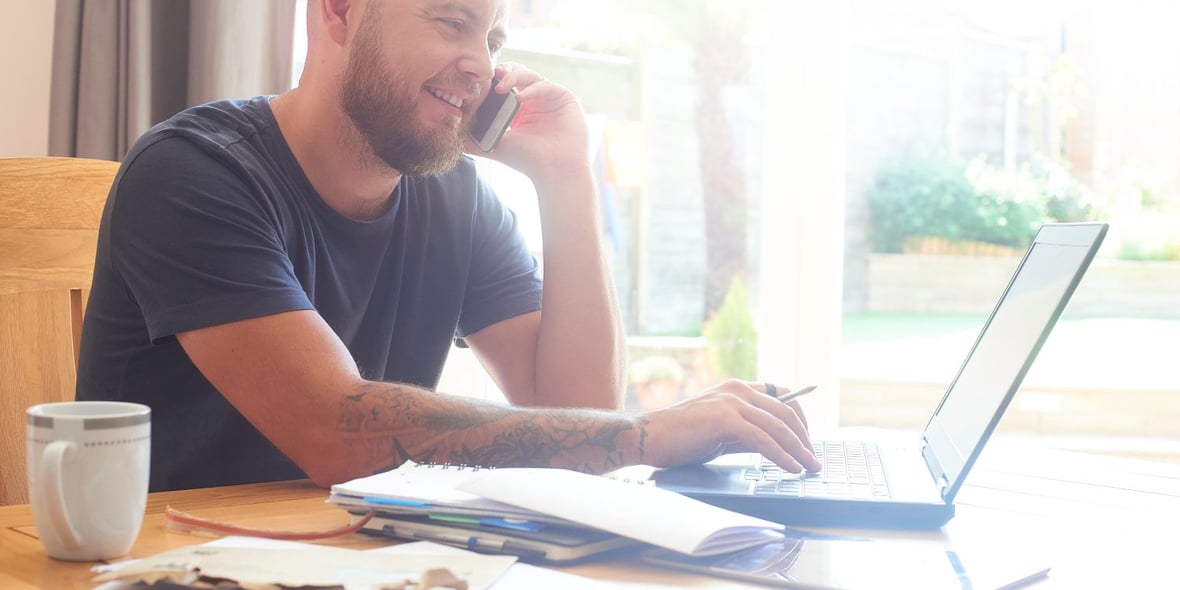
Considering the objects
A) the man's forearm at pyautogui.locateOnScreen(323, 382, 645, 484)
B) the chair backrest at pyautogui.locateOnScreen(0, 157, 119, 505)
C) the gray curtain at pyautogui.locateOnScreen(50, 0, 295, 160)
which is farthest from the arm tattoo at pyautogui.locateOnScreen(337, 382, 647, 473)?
the gray curtain at pyautogui.locateOnScreen(50, 0, 295, 160)

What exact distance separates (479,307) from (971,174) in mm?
2792

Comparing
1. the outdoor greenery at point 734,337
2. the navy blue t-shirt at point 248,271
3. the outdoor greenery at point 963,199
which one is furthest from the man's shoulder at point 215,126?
the outdoor greenery at point 963,199

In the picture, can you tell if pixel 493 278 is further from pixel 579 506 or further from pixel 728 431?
pixel 579 506

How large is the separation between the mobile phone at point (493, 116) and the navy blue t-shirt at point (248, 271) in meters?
0.07

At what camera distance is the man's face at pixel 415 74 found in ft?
4.53

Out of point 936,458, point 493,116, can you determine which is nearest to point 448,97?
point 493,116

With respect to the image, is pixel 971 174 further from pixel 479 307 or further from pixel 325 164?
pixel 325 164

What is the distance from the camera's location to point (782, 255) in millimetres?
2455

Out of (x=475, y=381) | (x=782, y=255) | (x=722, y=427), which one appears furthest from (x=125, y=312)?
(x=782, y=255)

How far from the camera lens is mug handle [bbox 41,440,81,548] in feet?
2.35

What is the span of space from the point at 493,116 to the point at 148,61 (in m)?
1.01

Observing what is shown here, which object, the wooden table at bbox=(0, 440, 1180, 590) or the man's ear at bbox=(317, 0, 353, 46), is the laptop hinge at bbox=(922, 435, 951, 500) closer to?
the wooden table at bbox=(0, 440, 1180, 590)

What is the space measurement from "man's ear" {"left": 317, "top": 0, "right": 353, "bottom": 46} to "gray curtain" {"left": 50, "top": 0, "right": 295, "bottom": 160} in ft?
2.59

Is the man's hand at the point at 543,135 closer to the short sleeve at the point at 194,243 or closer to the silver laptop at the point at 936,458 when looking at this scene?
the short sleeve at the point at 194,243
